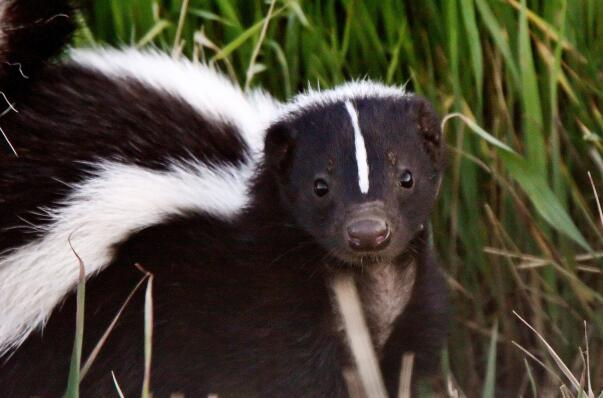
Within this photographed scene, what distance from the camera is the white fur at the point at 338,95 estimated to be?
14.8 feet

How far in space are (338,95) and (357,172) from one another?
46 cm

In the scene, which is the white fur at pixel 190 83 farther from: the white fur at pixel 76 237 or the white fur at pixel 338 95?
the white fur at pixel 76 237

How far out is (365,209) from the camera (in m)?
4.08

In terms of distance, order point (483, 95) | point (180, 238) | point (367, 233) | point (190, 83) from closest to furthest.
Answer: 1. point (367, 233)
2. point (180, 238)
3. point (190, 83)
4. point (483, 95)

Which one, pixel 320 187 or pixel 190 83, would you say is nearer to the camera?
pixel 320 187

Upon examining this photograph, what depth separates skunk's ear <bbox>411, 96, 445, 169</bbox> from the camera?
4.46 metres

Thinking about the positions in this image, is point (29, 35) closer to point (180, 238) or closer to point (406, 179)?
point (180, 238)

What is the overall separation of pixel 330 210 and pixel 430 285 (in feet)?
1.86

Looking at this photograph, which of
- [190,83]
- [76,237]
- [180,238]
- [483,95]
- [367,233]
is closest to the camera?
[367,233]

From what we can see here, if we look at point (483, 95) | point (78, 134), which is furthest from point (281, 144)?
point (483, 95)

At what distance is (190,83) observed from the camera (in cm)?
478

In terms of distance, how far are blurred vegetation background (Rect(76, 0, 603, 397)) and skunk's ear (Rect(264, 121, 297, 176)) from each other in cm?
70

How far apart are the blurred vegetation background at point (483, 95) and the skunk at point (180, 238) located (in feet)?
2.33

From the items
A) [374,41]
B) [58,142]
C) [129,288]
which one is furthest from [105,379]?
[374,41]
